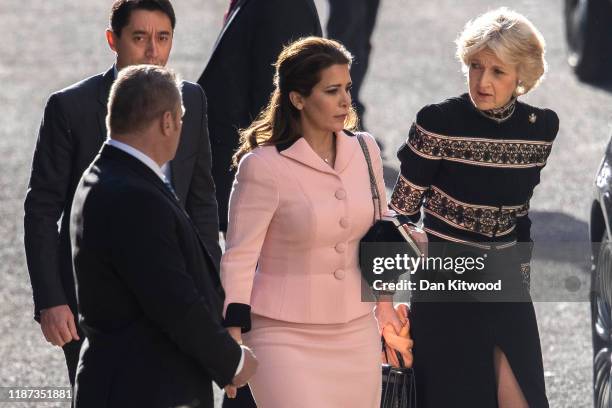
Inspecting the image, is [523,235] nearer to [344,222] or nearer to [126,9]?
[344,222]

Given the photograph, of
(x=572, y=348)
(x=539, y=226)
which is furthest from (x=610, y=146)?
(x=539, y=226)

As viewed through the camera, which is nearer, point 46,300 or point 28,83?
point 46,300

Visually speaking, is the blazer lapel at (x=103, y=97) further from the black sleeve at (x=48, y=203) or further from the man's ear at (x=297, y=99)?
the man's ear at (x=297, y=99)

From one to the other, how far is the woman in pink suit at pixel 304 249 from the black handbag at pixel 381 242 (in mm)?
27

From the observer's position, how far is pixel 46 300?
5.11 m

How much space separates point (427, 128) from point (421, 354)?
29.9 inches

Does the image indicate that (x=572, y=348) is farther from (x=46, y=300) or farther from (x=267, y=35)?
(x=46, y=300)

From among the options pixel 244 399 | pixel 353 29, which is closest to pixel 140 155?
pixel 244 399

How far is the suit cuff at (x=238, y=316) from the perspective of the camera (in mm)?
4762

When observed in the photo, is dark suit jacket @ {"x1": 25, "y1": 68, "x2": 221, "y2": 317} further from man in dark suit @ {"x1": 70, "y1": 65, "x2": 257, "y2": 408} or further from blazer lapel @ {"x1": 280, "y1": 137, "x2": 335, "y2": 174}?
man in dark suit @ {"x1": 70, "y1": 65, "x2": 257, "y2": 408}

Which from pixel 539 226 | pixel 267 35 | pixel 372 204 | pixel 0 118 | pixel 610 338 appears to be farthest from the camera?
pixel 0 118

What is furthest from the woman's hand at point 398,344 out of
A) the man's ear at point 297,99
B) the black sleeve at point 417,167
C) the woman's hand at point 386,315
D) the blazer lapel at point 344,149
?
the man's ear at point 297,99

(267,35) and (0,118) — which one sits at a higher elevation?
(267,35)

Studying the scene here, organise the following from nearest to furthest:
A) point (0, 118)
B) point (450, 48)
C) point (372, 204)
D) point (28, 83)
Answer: point (372, 204) → point (0, 118) → point (28, 83) → point (450, 48)
